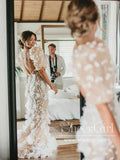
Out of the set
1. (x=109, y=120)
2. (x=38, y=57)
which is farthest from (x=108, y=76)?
(x=38, y=57)

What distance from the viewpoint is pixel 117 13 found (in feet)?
5.34

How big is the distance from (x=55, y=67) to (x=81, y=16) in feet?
1.11

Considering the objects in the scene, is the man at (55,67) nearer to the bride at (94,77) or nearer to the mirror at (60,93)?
the mirror at (60,93)

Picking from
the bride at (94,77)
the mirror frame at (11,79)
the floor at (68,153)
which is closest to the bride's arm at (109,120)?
the bride at (94,77)

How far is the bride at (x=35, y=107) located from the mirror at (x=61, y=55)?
2 cm

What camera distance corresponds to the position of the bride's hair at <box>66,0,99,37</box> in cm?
149

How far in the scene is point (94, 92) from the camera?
1486 millimetres

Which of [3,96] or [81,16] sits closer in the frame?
[81,16]

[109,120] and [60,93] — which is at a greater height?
[60,93]

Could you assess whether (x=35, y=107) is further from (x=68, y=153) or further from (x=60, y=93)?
(x=68, y=153)

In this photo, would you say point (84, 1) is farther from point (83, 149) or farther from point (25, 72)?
point (83, 149)

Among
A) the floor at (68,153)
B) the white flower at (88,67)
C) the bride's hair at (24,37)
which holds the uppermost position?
the bride's hair at (24,37)

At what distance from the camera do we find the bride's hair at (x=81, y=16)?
149 centimetres

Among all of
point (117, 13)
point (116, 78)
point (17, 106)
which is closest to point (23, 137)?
point (17, 106)
